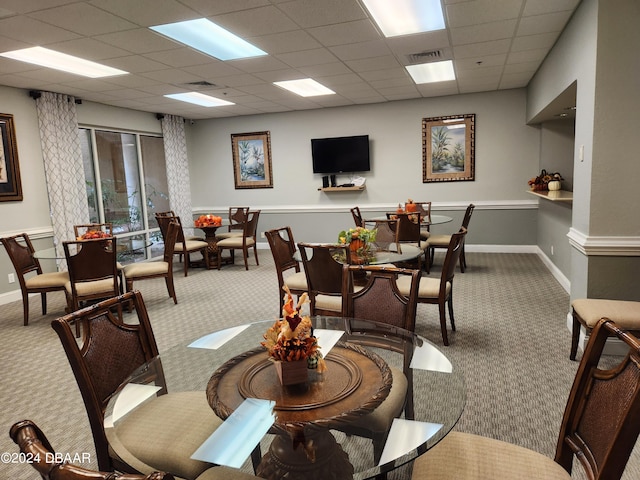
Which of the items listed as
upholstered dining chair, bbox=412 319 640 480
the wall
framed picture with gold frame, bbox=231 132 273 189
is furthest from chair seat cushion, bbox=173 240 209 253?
upholstered dining chair, bbox=412 319 640 480

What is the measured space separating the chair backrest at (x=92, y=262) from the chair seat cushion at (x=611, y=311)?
3.84 metres

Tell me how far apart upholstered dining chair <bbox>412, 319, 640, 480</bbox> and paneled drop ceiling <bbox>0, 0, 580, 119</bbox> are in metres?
2.88

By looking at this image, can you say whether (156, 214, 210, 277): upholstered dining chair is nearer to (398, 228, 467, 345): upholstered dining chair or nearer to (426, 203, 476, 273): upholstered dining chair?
(426, 203, 476, 273): upholstered dining chair

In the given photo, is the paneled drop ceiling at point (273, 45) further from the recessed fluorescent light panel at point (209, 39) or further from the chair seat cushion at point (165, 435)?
the chair seat cushion at point (165, 435)

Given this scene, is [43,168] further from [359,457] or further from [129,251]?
[359,457]

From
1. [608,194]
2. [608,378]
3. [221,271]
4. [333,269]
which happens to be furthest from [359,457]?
[221,271]

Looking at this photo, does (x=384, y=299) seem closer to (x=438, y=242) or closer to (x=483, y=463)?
(x=483, y=463)

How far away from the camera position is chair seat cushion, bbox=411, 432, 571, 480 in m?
1.36

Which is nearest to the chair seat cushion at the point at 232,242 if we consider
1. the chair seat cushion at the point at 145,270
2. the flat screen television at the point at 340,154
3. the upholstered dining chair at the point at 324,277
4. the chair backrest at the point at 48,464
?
the chair seat cushion at the point at 145,270

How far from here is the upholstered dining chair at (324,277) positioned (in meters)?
3.24

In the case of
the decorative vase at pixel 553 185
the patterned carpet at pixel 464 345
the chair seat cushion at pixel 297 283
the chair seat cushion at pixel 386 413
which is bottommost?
the patterned carpet at pixel 464 345

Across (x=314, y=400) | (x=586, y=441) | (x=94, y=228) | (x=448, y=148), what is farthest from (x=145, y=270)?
(x=448, y=148)

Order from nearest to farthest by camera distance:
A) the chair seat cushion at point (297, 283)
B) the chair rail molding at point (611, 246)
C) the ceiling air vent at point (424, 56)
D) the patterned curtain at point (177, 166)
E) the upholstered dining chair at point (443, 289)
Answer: the chair rail molding at point (611, 246), the upholstered dining chair at point (443, 289), the chair seat cushion at point (297, 283), the ceiling air vent at point (424, 56), the patterned curtain at point (177, 166)

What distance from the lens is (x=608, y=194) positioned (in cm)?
305
